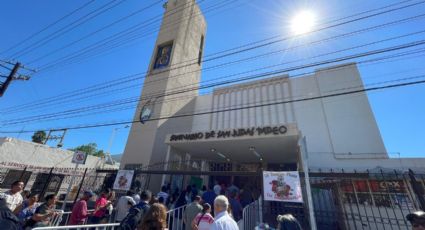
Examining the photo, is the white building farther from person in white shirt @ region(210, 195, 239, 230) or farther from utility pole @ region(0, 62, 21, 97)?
person in white shirt @ region(210, 195, 239, 230)

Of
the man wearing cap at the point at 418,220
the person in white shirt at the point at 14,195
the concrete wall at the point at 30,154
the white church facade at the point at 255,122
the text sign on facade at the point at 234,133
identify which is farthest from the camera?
the concrete wall at the point at 30,154

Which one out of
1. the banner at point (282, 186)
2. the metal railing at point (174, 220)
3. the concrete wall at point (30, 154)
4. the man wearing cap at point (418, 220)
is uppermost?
the concrete wall at point (30, 154)

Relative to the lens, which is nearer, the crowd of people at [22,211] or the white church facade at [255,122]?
the crowd of people at [22,211]

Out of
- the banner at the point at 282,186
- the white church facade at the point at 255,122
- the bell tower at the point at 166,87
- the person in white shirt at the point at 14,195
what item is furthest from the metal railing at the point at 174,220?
the bell tower at the point at 166,87

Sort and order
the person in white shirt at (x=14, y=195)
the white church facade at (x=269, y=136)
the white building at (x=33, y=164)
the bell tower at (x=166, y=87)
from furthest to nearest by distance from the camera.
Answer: the white building at (x=33, y=164) < the bell tower at (x=166, y=87) < the white church facade at (x=269, y=136) < the person in white shirt at (x=14, y=195)

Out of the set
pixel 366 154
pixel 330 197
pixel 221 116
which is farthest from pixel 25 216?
pixel 366 154

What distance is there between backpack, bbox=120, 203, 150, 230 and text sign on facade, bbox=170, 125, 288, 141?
293 inches

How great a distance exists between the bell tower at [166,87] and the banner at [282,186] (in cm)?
843

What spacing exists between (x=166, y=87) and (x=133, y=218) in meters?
13.7

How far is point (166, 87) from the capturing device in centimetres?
1622

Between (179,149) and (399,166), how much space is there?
43.2 feet

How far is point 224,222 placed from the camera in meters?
2.77

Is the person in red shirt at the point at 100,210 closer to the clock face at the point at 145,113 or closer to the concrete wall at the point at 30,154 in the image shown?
the clock face at the point at 145,113

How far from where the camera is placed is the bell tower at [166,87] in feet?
46.7
